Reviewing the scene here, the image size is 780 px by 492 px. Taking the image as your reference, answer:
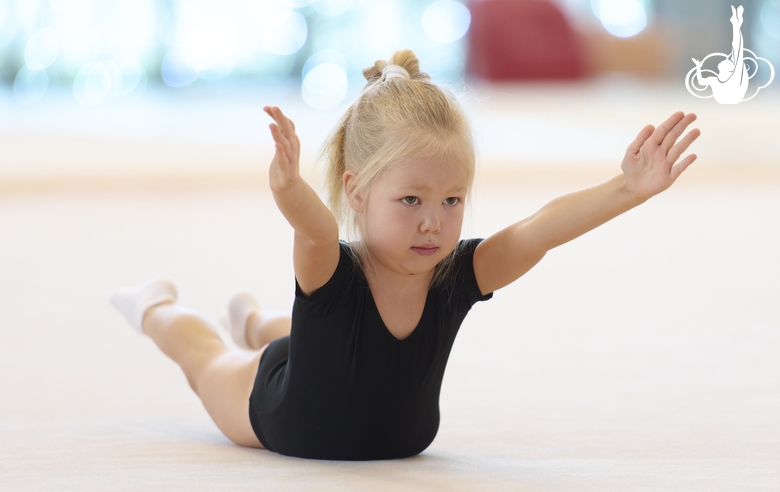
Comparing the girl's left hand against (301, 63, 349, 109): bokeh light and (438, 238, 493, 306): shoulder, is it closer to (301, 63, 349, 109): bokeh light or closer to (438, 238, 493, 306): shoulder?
(438, 238, 493, 306): shoulder

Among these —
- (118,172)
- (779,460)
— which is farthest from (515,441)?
(118,172)

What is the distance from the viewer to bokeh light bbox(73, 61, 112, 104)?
8344 mm

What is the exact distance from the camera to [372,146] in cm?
114

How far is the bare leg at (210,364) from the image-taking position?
51.2 inches

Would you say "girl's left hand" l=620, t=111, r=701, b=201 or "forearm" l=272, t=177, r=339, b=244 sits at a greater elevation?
"girl's left hand" l=620, t=111, r=701, b=201

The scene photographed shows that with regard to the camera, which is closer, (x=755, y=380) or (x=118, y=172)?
(x=755, y=380)

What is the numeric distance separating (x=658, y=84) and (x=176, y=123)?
12.6 feet

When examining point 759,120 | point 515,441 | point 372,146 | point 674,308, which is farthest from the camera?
point 759,120

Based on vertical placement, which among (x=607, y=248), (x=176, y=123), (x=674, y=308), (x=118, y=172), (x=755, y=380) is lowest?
(x=755, y=380)

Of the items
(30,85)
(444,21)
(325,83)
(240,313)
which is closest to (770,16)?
(444,21)

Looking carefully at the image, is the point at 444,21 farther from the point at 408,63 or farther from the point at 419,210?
the point at 419,210

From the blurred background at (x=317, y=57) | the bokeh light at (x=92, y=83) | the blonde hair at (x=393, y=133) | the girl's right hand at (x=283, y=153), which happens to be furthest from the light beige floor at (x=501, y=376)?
the bokeh light at (x=92, y=83)

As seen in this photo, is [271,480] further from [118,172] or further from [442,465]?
[118,172]

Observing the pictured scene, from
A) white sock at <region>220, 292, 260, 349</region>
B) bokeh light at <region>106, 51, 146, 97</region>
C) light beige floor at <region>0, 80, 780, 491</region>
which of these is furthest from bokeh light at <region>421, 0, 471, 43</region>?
white sock at <region>220, 292, 260, 349</region>
